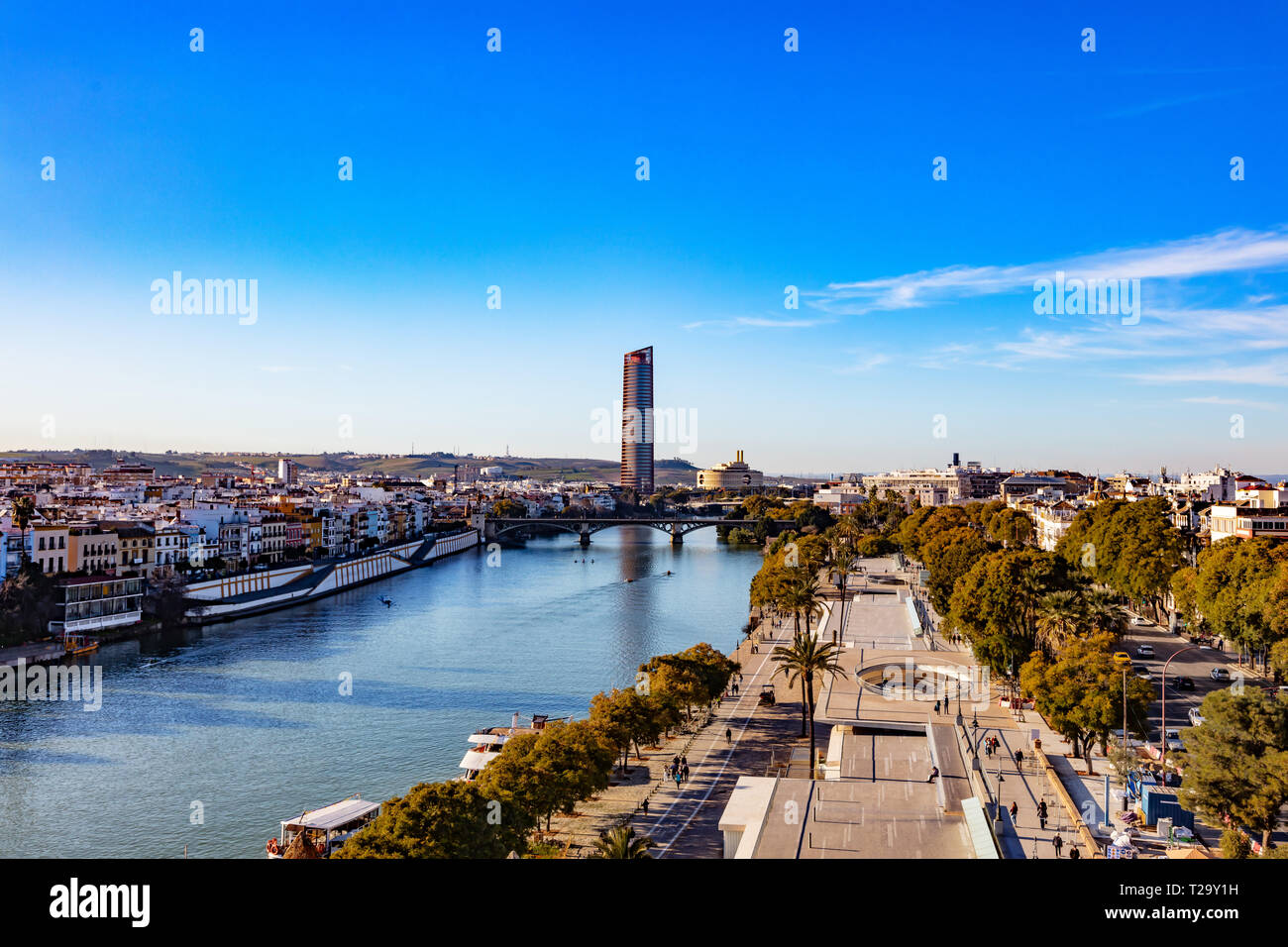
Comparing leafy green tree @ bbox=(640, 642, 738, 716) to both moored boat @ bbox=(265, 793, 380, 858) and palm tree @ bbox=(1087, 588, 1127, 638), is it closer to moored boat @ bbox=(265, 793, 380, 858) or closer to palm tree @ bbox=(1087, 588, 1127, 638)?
moored boat @ bbox=(265, 793, 380, 858)

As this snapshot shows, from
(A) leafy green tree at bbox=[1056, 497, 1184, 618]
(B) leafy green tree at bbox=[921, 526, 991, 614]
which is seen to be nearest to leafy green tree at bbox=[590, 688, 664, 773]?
(B) leafy green tree at bbox=[921, 526, 991, 614]

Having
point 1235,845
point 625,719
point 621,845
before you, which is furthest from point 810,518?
point 621,845

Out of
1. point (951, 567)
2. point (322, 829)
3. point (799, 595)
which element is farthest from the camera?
point (951, 567)

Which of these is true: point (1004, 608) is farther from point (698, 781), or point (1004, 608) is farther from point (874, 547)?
point (874, 547)

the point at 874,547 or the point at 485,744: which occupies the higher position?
the point at 874,547

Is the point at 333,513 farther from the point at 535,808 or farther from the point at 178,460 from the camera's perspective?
the point at 178,460

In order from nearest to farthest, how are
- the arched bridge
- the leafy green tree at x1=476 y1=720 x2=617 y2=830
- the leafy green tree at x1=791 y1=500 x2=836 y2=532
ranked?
1. the leafy green tree at x1=476 y1=720 x2=617 y2=830
2. the arched bridge
3. the leafy green tree at x1=791 y1=500 x2=836 y2=532

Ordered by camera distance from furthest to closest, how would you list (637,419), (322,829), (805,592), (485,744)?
(637,419), (805,592), (485,744), (322,829)
